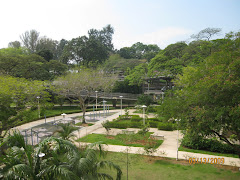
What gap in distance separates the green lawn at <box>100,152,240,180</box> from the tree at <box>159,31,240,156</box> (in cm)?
226

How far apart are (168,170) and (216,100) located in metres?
4.59

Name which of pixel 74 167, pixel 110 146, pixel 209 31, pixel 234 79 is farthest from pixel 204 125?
pixel 209 31

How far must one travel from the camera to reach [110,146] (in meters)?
15.2

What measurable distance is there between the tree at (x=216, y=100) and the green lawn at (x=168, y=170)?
226 centimetres

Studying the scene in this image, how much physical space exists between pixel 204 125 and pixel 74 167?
576 centimetres

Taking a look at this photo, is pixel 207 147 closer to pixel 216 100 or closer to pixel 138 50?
pixel 216 100

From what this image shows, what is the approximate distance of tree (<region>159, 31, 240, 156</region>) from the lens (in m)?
8.46

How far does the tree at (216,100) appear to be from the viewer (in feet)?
27.8

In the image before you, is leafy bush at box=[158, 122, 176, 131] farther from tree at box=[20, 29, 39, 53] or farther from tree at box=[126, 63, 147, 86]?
tree at box=[20, 29, 39, 53]

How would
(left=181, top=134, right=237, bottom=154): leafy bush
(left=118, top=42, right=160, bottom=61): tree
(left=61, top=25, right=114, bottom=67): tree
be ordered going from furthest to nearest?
(left=118, top=42, right=160, bottom=61): tree, (left=61, top=25, right=114, bottom=67): tree, (left=181, top=134, right=237, bottom=154): leafy bush

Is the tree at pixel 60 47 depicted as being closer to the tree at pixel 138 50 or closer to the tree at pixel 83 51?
the tree at pixel 138 50
